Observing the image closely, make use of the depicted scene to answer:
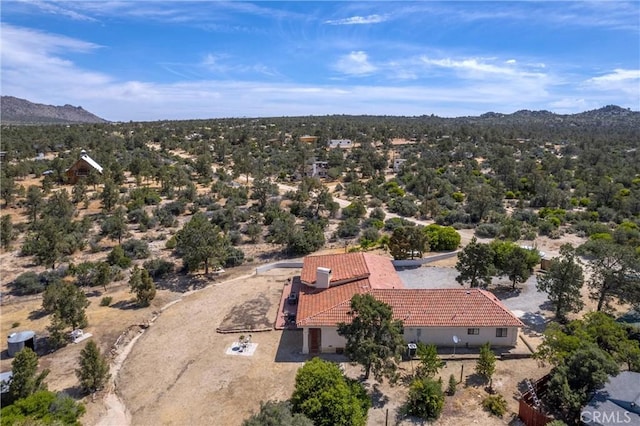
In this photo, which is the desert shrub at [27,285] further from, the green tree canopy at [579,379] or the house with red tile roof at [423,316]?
the green tree canopy at [579,379]

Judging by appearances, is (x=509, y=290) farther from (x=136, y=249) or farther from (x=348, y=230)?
(x=136, y=249)

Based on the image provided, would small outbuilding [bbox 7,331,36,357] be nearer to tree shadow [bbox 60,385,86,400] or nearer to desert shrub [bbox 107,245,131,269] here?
tree shadow [bbox 60,385,86,400]

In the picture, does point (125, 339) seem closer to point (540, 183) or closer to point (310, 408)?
point (310, 408)

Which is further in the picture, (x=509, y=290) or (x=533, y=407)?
(x=509, y=290)

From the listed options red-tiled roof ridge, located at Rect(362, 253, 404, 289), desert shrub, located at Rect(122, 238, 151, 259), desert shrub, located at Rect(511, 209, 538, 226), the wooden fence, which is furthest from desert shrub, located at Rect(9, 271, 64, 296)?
desert shrub, located at Rect(511, 209, 538, 226)

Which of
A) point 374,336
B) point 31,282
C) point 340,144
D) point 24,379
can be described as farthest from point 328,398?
point 340,144

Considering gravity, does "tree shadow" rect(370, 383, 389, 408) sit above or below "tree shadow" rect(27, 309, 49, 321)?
above
